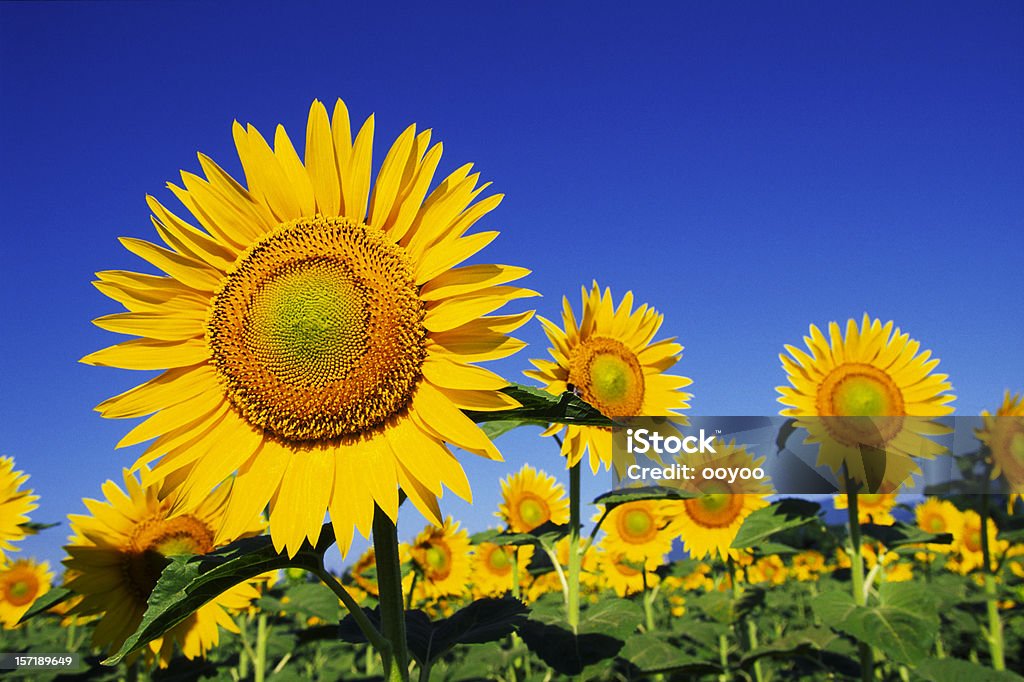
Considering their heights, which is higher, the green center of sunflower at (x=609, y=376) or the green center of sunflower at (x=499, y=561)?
the green center of sunflower at (x=609, y=376)

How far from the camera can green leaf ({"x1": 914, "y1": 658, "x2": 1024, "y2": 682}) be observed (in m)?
4.59

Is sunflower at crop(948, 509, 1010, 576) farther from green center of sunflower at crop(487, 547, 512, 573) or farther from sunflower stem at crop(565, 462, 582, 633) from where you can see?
sunflower stem at crop(565, 462, 582, 633)

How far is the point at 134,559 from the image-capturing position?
156 inches

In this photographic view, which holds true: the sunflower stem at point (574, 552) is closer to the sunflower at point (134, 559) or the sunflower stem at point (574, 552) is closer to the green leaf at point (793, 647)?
the green leaf at point (793, 647)

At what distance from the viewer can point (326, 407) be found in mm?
2072

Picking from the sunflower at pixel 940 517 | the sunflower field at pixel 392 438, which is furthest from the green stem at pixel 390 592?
the sunflower at pixel 940 517

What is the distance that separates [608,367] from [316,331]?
2.94 metres

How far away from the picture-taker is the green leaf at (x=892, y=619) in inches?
149

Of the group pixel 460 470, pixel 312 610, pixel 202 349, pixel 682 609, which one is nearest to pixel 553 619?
pixel 312 610

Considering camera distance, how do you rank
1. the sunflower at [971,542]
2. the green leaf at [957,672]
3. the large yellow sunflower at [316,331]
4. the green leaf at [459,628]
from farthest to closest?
the sunflower at [971,542] < the green leaf at [957,672] < the green leaf at [459,628] < the large yellow sunflower at [316,331]

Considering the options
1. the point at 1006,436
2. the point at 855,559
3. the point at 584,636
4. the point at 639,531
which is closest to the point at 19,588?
the point at 639,531

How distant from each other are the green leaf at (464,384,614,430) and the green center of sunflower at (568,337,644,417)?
2.54 meters

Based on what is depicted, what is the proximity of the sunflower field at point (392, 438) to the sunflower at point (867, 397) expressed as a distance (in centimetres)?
1

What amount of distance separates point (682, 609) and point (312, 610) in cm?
849
